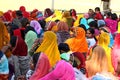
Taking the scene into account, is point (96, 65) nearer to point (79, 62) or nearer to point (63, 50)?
point (79, 62)

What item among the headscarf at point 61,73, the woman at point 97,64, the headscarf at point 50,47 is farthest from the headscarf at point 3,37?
the headscarf at point 61,73

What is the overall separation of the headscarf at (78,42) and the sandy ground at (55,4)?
31.2ft

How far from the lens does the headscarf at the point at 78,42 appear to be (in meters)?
7.93

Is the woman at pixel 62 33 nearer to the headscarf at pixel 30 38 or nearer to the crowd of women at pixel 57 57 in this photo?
the crowd of women at pixel 57 57

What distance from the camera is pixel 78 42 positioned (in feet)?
26.1

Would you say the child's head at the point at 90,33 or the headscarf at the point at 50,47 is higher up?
the headscarf at the point at 50,47

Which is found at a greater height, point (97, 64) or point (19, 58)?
point (97, 64)

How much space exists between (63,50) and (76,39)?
1527mm

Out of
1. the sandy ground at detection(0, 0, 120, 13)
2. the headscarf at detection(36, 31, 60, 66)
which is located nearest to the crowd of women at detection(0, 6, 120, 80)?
the headscarf at detection(36, 31, 60, 66)

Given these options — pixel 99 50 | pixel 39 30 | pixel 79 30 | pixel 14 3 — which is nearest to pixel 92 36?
pixel 79 30

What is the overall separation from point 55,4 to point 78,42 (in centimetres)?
1165

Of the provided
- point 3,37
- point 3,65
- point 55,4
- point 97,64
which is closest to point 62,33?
point 3,37

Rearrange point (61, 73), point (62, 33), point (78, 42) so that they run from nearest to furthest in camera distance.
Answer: point (61, 73) → point (78, 42) → point (62, 33)

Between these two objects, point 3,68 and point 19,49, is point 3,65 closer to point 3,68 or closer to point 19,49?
point 3,68
